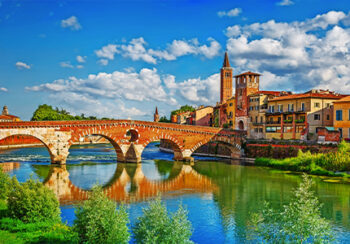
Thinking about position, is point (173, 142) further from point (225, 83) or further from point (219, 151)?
point (225, 83)

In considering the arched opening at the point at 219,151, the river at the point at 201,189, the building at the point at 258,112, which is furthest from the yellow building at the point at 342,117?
the arched opening at the point at 219,151

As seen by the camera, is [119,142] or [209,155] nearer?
[119,142]

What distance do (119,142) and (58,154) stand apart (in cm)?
723

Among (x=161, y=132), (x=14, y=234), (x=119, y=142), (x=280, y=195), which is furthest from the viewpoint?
(x=161, y=132)

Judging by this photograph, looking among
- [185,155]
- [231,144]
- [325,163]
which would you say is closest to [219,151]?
[231,144]

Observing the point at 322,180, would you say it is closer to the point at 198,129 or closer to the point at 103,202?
the point at 198,129

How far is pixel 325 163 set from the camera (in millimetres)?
34281

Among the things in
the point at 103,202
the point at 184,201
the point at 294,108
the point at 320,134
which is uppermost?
the point at 294,108

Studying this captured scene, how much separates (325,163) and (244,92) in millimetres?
22974

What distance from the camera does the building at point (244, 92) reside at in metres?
54.6

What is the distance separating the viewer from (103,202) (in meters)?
10.6

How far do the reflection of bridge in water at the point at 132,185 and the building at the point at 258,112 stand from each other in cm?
1803

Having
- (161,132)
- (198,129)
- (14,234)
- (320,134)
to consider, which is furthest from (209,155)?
(14,234)

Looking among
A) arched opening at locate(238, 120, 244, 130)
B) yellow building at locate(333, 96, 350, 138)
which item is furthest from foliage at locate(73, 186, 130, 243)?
arched opening at locate(238, 120, 244, 130)
